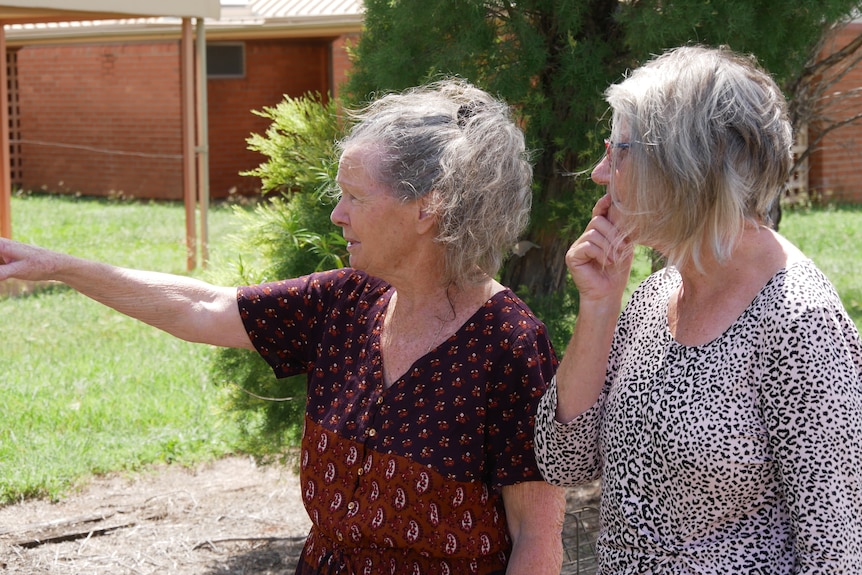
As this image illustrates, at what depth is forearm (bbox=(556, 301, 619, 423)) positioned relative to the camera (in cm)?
209

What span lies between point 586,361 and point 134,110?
1699cm

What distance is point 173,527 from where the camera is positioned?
4.77m

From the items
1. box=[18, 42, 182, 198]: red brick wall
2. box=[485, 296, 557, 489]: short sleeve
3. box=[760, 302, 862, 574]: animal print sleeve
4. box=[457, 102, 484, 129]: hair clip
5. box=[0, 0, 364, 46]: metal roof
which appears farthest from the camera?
box=[18, 42, 182, 198]: red brick wall

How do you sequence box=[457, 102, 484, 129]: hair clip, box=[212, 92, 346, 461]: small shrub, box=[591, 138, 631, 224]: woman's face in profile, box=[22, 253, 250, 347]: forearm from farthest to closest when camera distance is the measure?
box=[212, 92, 346, 461]: small shrub, box=[22, 253, 250, 347]: forearm, box=[457, 102, 484, 129]: hair clip, box=[591, 138, 631, 224]: woman's face in profile

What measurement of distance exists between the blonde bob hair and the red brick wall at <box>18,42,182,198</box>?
53.2 feet

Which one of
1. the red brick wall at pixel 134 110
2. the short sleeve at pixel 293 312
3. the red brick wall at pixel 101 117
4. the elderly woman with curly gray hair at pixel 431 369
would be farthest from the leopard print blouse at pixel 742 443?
the red brick wall at pixel 101 117

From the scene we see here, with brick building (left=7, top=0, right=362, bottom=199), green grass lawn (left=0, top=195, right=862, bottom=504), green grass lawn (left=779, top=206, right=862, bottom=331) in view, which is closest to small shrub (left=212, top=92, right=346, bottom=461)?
green grass lawn (left=0, top=195, right=862, bottom=504)

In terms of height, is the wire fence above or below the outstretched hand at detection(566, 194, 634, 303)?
below

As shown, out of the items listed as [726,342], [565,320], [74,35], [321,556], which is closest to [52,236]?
[74,35]

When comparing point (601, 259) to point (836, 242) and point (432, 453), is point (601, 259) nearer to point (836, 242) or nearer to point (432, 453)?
point (432, 453)

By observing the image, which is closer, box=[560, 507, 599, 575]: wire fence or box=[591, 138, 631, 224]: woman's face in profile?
box=[591, 138, 631, 224]: woman's face in profile

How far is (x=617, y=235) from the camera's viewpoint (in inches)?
79.5

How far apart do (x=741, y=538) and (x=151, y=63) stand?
17275 mm

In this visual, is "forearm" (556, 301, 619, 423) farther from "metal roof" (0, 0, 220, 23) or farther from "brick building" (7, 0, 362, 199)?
"brick building" (7, 0, 362, 199)
